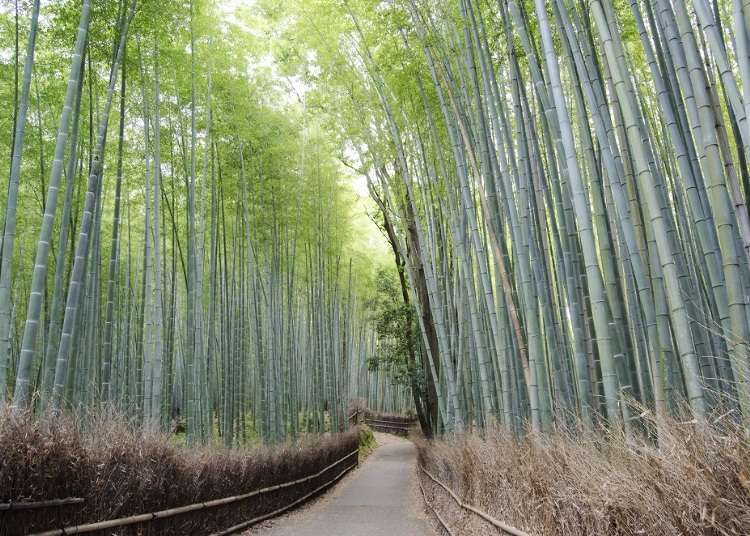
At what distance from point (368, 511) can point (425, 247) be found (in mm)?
3188

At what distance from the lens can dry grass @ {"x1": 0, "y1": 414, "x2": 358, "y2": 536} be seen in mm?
2271

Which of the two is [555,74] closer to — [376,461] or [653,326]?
[653,326]

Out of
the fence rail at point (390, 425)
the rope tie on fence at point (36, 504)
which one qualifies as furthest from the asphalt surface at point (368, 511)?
the fence rail at point (390, 425)

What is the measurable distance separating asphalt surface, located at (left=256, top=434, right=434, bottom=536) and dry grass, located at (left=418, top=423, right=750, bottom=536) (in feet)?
6.97

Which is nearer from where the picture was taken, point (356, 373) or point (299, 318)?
point (299, 318)

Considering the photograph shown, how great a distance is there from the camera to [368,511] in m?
6.55

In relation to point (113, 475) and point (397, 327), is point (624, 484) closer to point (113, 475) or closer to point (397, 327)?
point (113, 475)

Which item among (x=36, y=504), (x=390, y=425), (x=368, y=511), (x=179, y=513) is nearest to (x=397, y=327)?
(x=368, y=511)

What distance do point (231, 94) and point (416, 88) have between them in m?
2.15

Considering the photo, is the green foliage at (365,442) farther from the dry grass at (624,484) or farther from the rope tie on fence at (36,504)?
the rope tie on fence at (36,504)

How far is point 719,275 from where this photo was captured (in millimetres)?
2096

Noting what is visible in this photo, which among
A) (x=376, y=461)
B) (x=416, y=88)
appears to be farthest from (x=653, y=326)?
(x=376, y=461)

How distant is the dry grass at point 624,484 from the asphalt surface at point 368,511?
2124 millimetres

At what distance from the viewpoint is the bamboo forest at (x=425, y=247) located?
212cm
